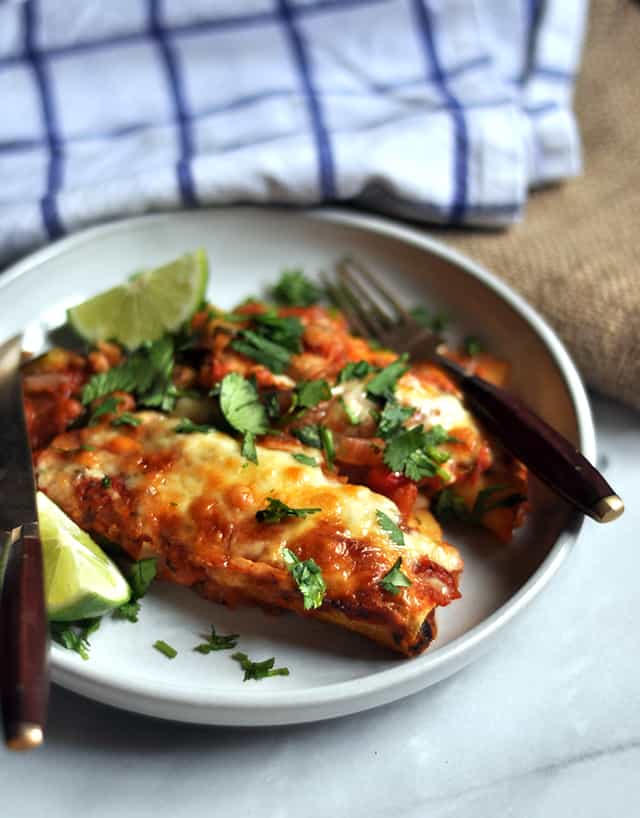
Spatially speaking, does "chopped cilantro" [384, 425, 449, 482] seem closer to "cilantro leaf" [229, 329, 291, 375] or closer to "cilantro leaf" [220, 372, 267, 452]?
"cilantro leaf" [220, 372, 267, 452]

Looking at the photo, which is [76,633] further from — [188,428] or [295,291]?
[295,291]

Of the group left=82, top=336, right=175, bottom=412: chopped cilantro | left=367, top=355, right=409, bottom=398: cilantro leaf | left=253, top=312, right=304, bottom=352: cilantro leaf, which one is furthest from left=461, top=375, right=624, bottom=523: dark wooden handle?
left=82, top=336, right=175, bottom=412: chopped cilantro

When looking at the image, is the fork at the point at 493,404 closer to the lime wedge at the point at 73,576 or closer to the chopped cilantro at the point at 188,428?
the chopped cilantro at the point at 188,428

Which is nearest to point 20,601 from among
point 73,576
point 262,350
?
point 73,576

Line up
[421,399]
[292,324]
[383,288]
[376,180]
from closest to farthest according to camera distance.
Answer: [421,399]
[292,324]
[383,288]
[376,180]

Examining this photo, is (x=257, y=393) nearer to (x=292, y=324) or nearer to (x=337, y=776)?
(x=292, y=324)

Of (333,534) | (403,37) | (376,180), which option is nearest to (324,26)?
(403,37)
